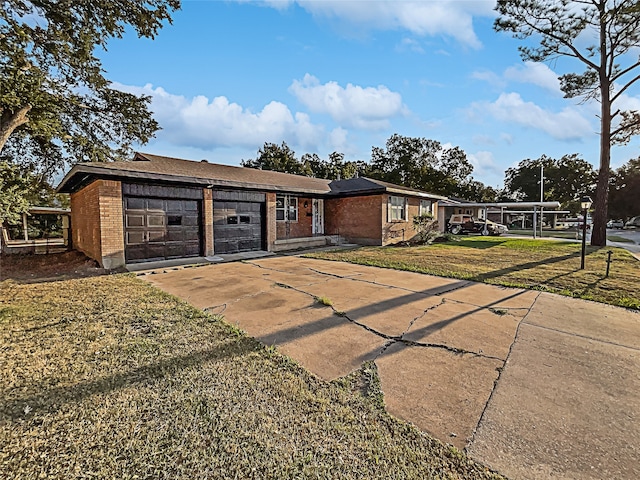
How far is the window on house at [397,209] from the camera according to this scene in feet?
50.5

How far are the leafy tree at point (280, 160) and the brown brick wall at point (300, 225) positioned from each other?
2176 centimetres

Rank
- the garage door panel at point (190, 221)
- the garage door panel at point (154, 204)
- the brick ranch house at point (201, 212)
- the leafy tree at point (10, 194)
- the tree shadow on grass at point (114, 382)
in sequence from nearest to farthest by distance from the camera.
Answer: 1. the tree shadow on grass at point (114, 382)
2. the leafy tree at point (10, 194)
3. the brick ranch house at point (201, 212)
4. the garage door panel at point (154, 204)
5. the garage door panel at point (190, 221)

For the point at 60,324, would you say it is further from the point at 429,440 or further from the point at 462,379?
the point at 462,379

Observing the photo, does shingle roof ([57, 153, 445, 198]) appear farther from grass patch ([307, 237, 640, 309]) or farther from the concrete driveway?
the concrete driveway

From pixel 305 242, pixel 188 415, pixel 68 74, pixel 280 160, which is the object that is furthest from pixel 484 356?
pixel 280 160

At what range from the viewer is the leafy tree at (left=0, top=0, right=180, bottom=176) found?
7520mm

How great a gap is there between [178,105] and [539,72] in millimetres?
19260

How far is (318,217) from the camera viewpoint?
1652 centimetres

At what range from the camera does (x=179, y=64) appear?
918cm

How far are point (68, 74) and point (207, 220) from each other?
25.1 ft

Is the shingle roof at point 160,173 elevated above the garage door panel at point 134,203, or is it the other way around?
the shingle roof at point 160,173

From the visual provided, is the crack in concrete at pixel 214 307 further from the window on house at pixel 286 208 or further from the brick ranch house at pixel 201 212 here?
the window on house at pixel 286 208

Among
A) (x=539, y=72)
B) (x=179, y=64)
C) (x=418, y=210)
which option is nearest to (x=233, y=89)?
(x=179, y=64)

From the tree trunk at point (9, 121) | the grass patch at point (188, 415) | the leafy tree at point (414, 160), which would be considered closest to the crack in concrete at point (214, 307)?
the grass patch at point (188, 415)
